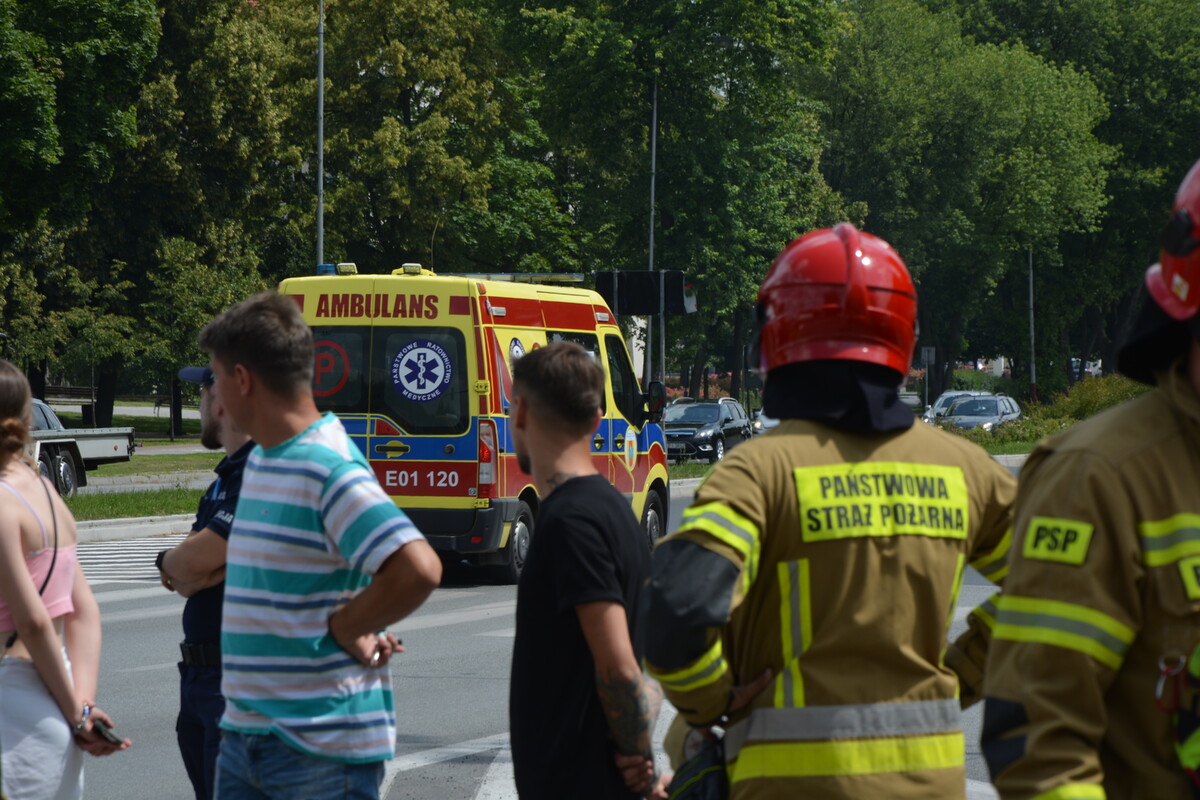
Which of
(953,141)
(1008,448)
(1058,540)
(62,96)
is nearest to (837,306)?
(1058,540)

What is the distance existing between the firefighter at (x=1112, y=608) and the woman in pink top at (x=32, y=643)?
2.46 metres

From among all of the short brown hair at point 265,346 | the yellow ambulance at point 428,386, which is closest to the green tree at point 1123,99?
the yellow ambulance at point 428,386

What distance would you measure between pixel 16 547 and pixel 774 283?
6.54ft

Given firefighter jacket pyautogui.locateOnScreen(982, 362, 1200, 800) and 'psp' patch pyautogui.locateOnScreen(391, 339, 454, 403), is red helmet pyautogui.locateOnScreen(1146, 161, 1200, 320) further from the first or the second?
'psp' patch pyautogui.locateOnScreen(391, 339, 454, 403)

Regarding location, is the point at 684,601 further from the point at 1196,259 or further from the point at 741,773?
the point at 1196,259

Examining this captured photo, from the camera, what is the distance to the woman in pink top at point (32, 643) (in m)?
3.44

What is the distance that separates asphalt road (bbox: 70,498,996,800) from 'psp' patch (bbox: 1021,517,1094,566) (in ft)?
14.1

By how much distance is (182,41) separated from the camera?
1464 inches

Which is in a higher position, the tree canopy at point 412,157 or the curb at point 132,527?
the tree canopy at point 412,157

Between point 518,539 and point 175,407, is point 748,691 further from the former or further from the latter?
point 175,407

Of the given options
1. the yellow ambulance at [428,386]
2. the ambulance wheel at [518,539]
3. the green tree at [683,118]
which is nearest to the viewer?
the yellow ambulance at [428,386]

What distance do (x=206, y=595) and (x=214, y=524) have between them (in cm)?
23

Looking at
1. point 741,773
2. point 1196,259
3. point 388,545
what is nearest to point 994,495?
point 741,773

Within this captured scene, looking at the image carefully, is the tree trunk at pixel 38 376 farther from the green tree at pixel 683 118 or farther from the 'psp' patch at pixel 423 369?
the 'psp' patch at pixel 423 369
